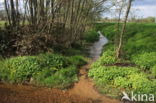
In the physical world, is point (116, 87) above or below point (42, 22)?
below

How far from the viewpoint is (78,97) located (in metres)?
6.07

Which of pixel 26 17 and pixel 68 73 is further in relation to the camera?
pixel 26 17

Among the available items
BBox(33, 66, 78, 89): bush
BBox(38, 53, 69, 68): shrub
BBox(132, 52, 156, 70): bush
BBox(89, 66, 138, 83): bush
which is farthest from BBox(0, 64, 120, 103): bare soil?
BBox(132, 52, 156, 70): bush

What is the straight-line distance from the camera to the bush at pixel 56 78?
684 cm

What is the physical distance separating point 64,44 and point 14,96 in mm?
5509

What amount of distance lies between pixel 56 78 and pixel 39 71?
0.72 meters

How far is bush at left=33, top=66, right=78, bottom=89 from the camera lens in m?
6.84

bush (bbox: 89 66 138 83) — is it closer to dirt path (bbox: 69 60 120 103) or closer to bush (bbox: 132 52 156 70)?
dirt path (bbox: 69 60 120 103)

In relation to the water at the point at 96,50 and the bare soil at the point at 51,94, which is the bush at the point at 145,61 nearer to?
the water at the point at 96,50

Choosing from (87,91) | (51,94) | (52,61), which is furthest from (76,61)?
(51,94)

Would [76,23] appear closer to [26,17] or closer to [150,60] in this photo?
[26,17]

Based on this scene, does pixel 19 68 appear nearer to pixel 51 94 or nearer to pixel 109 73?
pixel 51 94

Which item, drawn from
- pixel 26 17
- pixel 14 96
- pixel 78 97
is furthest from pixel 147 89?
pixel 26 17

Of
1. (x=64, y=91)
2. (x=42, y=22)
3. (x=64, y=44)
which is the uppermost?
(x=42, y=22)
